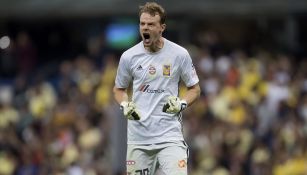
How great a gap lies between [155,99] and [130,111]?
414 millimetres

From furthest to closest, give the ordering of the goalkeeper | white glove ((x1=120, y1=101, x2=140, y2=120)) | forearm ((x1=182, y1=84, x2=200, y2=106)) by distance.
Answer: forearm ((x1=182, y1=84, x2=200, y2=106)) < the goalkeeper < white glove ((x1=120, y1=101, x2=140, y2=120))

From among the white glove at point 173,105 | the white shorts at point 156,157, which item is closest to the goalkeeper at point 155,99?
the white shorts at point 156,157

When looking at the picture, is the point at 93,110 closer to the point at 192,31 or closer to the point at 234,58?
the point at 234,58

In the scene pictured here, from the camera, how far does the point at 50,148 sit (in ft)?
71.8

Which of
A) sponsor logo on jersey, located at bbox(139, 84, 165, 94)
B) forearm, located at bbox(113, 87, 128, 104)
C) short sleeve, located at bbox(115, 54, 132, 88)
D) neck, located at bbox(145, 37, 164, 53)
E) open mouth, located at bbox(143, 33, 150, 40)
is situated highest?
open mouth, located at bbox(143, 33, 150, 40)

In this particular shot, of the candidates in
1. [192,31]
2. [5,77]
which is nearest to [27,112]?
[5,77]

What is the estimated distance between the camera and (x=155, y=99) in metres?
11.3

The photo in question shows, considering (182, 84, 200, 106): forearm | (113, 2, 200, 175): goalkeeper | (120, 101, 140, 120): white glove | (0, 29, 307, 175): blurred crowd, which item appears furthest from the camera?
(0, 29, 307, 175): blurred crowd

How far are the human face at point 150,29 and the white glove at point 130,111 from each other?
687 millimetres

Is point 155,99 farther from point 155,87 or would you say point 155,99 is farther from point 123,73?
point 123,73

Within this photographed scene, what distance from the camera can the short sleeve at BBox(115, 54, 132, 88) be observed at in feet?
37.4

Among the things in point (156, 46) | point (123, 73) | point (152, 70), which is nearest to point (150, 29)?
point (156, 46)

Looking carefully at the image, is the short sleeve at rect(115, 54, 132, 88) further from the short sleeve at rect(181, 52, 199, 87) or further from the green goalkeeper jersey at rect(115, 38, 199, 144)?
the short sleeve at rect(181, 52, 199, 87)

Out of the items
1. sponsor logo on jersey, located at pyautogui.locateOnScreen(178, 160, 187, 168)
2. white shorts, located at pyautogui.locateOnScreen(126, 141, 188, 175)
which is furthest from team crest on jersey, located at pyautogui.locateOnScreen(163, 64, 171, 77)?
Answer: sponsor logo on jersey, located at pyautogui.locateOnScreen(178, 160, 187, 168)
